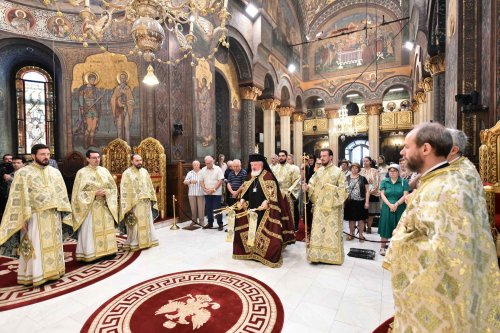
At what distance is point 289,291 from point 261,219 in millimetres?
1299

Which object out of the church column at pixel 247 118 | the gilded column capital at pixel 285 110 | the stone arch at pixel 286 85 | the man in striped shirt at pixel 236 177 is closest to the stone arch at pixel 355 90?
the stone arch at pixel 286 85

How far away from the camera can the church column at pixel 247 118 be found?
38.6ft

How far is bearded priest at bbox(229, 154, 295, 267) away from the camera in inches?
170

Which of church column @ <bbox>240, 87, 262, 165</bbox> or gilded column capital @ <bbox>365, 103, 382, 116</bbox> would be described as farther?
gilded column capital @ <bbox>365, 103, 382, 116</bbox>

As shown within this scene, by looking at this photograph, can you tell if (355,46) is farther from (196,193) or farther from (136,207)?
(136,207)

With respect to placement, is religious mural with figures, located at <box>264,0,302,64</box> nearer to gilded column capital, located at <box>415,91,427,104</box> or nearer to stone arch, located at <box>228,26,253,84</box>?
stone arch, located at <box>228,26,253,84</box>

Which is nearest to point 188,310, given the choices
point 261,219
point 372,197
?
point 261,219

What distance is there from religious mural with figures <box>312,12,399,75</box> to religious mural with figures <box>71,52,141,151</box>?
12.5 m

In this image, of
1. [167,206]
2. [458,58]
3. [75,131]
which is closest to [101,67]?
[75,131]

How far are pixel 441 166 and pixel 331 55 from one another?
18357 millimetres

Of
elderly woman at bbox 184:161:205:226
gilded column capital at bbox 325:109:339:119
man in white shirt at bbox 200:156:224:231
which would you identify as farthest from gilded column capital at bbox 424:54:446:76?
gilded column capital at bbox 325:109:339:119

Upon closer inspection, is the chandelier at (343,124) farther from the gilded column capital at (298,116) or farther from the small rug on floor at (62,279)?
the small rug on floor at (62,279)

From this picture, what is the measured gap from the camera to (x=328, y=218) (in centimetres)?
439

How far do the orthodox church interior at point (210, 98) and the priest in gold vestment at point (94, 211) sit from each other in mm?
327
